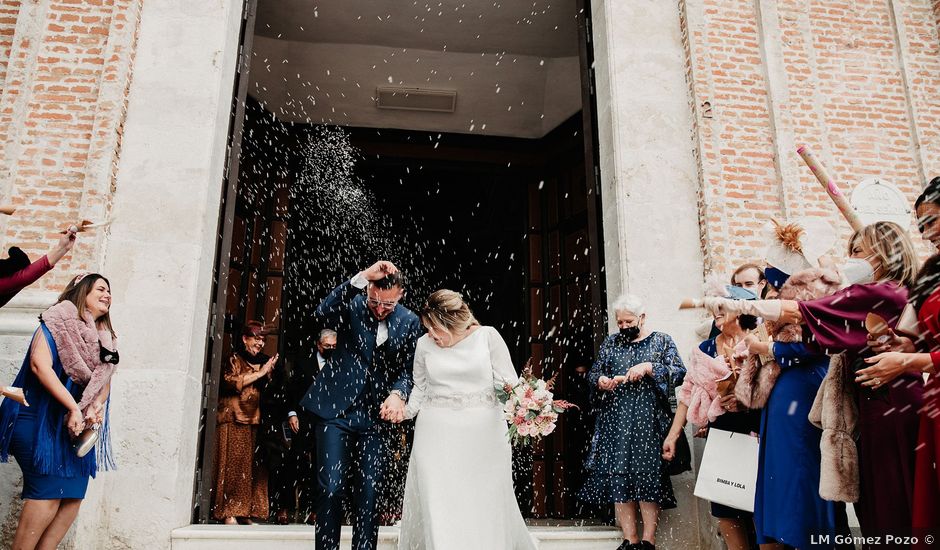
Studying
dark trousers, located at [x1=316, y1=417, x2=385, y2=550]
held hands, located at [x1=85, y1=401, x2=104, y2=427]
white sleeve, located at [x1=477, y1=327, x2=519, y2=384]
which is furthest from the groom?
held hands, located at [x1=85, y1=401, x2=104, y2=427]

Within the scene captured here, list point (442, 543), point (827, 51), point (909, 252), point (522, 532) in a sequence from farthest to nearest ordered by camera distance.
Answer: point (827, 51) → point (522, 532) → point (442, 543) → point (909, 252)

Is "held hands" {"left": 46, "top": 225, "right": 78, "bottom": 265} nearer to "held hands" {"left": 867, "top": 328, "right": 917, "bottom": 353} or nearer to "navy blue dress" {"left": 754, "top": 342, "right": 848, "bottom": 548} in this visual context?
"navy blue dress" {"left": 754, "top": 342, "right": 848, "bottom": 548}

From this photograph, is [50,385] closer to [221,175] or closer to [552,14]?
[221,175]

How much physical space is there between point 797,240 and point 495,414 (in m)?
2.14

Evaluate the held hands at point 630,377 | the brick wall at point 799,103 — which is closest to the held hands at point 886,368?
the held hands at point 630,377

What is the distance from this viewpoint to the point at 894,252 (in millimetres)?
3324

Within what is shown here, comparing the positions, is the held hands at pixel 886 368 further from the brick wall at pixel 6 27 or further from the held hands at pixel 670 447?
the brick wall at pixel 6 27

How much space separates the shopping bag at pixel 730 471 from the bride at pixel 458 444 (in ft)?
3.97

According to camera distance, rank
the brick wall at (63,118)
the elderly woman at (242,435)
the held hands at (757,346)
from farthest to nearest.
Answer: the elderly woman at (242,435) < the brick wall at (63,118) < the held hands at (757,346)

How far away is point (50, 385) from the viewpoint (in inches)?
162

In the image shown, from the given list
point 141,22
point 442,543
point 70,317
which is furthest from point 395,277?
point 141,22

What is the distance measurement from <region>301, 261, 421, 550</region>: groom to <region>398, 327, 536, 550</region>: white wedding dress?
19 cm

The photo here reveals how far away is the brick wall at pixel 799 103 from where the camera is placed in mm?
6398

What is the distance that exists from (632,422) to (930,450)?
2286 millimetres
